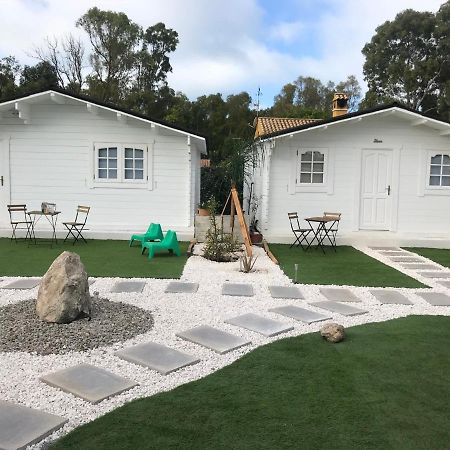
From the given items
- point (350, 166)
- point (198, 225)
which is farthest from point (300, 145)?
point (198, 225)

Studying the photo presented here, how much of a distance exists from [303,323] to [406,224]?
293 inches

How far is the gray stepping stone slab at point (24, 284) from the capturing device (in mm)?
6122

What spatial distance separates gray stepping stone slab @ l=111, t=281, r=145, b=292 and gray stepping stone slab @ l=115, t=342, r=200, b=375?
6.87ft

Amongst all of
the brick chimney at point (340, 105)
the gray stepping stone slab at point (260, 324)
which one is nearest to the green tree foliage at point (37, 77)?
the brick chimney at point (340, 105)

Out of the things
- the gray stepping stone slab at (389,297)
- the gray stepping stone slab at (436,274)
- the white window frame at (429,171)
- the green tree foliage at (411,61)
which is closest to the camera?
the gray stepping stone slab at (389,297)

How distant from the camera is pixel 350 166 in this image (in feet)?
36.2

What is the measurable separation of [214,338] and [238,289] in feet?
6.72

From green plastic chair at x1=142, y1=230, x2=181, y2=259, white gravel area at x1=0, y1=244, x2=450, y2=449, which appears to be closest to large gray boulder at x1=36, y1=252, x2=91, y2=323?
white gravel area at x1=0, y1=244, x2=450, y2=449

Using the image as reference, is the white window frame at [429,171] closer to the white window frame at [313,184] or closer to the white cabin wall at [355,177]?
the white cabin wall at [355,177]

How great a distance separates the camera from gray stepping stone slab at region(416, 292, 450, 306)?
5891mm

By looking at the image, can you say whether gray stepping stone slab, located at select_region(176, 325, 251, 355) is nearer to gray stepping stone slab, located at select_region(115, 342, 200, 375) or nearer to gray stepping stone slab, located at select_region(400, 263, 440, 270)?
gray stepping stone slab, located at select_region(115, 342, 200, 375)

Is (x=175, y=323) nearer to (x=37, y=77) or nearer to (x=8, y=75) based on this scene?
(x=8, y=75)

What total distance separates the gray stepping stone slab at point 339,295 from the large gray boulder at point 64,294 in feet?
10.4

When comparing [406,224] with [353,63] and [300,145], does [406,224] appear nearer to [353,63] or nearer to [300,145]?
[300,145]
